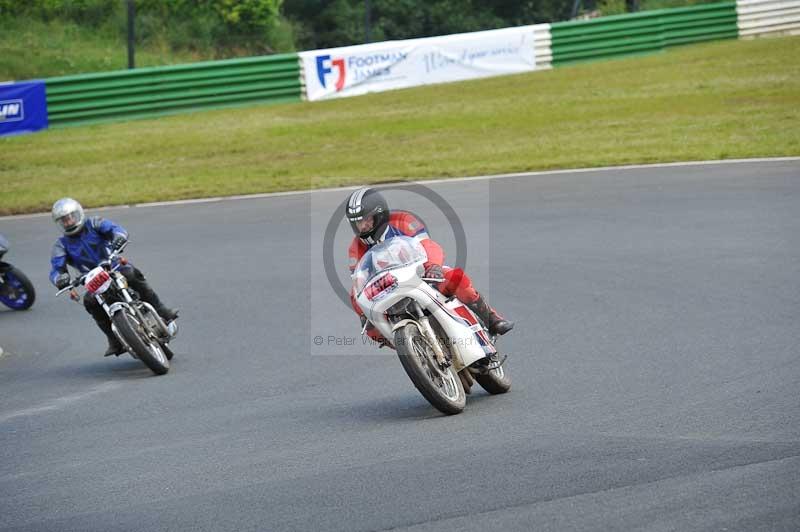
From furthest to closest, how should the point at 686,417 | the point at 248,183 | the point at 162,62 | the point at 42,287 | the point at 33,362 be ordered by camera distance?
the point at 162,62 → the point at 248,183 → the point at 42,287 → the point at 33,362 → the point at 686,417

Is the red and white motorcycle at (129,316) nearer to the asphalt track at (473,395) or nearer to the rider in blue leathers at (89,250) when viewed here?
the rider in blue leathers at (89,250)

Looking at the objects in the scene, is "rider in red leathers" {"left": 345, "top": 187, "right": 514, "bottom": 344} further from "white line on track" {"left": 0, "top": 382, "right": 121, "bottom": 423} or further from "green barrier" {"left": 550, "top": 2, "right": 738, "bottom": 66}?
"green barrier" {"left": 550, "top": 2, "right": 738, "bottom": 66}

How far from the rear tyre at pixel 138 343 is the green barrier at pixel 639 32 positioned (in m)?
25.2

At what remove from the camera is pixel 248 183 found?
23047mm

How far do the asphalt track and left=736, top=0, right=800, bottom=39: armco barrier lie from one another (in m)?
20.3

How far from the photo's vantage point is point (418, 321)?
7.95 meters

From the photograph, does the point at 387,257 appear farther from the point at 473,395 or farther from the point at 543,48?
the point at 543,48

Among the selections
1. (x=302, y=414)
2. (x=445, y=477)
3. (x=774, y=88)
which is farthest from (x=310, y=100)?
(x=445, y=477)

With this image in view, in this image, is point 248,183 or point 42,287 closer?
point 42,287

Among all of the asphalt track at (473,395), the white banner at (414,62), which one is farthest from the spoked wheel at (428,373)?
the white banner at (414,62)

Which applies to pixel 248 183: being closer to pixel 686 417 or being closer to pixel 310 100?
pixel 310 100

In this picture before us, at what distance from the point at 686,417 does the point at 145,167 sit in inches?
800

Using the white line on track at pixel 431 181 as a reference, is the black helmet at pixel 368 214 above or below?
below

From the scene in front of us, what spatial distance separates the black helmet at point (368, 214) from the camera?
800cm
